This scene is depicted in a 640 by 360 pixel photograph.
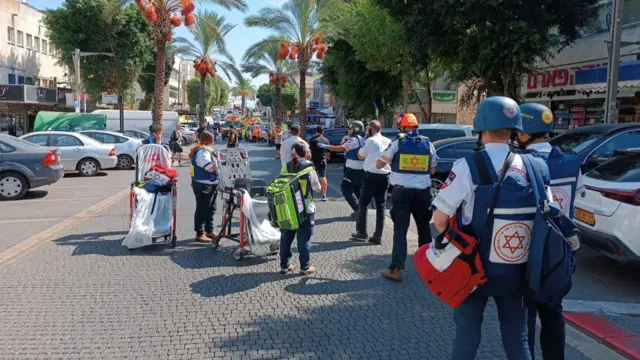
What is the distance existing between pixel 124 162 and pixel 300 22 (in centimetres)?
1114

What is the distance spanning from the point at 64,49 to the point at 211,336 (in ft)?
→ 125

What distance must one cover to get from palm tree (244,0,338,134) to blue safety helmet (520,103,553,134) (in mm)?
21647

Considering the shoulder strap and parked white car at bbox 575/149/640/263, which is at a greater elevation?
the shoulder strap

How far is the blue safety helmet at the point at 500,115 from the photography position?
9.55ft

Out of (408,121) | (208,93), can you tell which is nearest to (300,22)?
(408,121)

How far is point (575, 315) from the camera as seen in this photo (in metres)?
5.11

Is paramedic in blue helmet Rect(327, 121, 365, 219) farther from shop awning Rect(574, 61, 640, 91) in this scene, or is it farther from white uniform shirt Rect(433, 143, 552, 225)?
shop awning Rect(574, 61, 640, 91)

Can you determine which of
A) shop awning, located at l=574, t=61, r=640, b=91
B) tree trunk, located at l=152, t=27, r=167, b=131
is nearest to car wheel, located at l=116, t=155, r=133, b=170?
tree trunk, located at l=152, t=27, r=167, b=131

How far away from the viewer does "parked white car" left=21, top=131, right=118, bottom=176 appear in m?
16.5

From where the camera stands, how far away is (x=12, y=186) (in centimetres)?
1182

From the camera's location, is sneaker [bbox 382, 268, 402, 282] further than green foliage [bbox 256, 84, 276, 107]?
No

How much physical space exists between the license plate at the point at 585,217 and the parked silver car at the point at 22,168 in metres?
10.7

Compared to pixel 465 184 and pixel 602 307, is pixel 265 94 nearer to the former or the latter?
pixel 602 307

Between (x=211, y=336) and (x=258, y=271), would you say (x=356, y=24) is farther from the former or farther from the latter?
(x=211, y=336)
